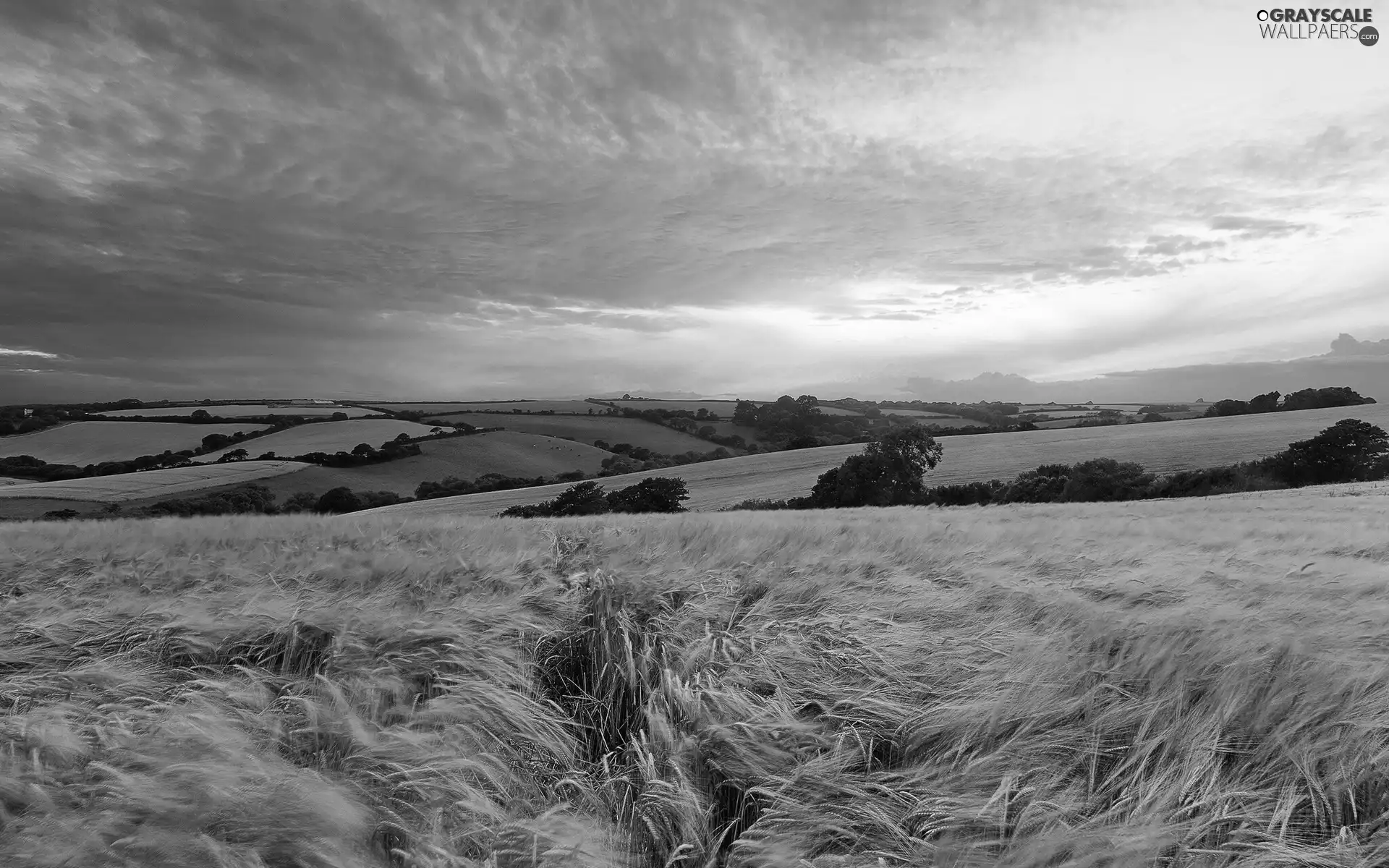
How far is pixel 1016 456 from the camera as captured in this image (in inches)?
1854

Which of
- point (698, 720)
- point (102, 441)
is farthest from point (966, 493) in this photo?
point (102, 441)

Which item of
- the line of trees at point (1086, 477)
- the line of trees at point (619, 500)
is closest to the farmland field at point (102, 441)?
the line of trees at point (619, 500)

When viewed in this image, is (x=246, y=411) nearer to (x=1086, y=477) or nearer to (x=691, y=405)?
(x=691, y=405)

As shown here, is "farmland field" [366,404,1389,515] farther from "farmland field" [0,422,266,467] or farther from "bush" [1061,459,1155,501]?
"farmland field" [0,422,266,467]

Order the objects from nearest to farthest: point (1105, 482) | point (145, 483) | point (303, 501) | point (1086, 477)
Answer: point (1105, 482), point (1086, 477), point (303, 501), point (145, 483)

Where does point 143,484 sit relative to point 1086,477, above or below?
below

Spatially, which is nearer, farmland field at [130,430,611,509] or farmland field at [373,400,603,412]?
farmland field at [130,430,611,509]

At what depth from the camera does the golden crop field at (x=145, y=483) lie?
130 feet

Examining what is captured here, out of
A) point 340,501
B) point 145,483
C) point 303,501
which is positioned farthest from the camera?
point 340,501

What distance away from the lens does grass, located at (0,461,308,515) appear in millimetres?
39469

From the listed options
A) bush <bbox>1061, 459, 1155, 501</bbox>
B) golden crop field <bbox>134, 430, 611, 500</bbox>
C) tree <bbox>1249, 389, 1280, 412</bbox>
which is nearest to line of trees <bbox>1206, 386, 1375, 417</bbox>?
tree <bbox>1249, 389, 1280, 412</bbox>

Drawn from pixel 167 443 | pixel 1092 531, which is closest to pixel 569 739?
pixel 1092 531

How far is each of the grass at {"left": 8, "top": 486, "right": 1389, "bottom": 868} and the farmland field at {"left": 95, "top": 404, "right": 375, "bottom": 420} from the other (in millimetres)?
80104

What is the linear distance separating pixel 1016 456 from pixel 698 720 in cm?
5139
